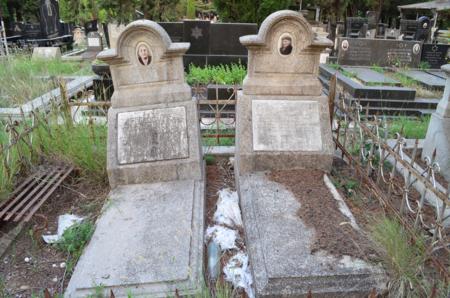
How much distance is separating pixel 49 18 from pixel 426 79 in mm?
15158

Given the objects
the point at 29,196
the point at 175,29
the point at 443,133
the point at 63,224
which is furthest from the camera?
the point at 175,29

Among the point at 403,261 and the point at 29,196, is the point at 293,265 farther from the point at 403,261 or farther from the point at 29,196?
the point at 29,196

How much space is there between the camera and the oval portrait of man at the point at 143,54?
3.45 metres

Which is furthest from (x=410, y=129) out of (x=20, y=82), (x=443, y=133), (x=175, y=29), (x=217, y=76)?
(x=20, y=82)

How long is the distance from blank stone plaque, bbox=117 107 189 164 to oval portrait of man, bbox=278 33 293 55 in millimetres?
1132

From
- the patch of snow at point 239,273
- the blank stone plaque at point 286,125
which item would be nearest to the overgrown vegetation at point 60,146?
the blank stone plaque at point 286,125

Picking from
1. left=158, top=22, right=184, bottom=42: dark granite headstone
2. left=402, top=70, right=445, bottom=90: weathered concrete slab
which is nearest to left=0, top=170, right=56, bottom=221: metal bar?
left=158, top=22, right=184, bottom=42: dark granite headstone

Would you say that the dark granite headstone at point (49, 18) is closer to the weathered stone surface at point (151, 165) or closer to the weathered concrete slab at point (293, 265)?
the weathered stone surface at point (151, 165)

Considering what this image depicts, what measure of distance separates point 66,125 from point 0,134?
773mm

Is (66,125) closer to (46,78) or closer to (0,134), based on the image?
(0,134)

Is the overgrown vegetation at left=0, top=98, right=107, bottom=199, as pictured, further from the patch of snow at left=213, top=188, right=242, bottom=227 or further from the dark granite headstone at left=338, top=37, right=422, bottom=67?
the dark granite headstone at left=338, top=37, right=422, bottom=67

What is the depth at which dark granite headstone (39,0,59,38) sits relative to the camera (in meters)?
15.7

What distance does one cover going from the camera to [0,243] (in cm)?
283

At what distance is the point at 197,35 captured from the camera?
838 cm
